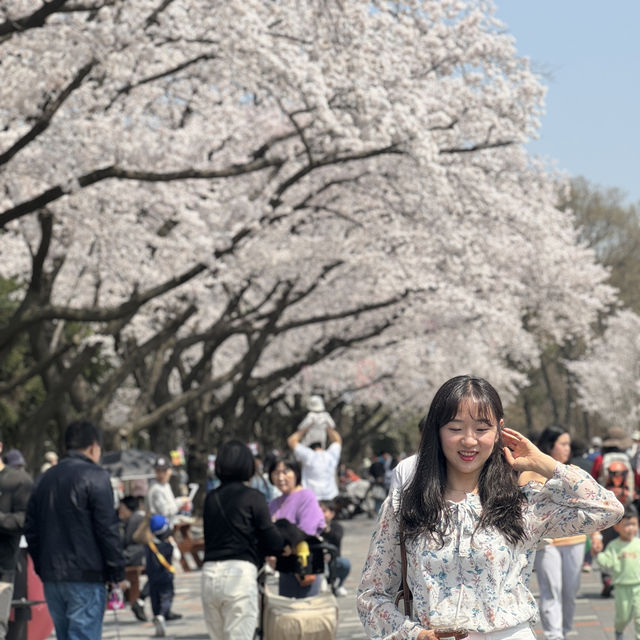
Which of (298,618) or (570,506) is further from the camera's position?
(298,618)

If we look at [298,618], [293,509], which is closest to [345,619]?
[293,509]

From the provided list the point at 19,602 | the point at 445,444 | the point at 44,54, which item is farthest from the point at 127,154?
the point at 445,444

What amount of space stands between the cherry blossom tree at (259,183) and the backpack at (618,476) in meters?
5.26

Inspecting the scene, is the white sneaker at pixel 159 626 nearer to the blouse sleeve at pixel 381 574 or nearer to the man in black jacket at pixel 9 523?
the man in black jacket at pixel 9 523

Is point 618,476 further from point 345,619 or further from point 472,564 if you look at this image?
point 472,564

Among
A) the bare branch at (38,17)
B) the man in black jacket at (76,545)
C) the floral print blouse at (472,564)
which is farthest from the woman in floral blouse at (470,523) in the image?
the bare branch at (38,17)

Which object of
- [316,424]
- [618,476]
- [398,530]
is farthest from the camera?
[316,424]

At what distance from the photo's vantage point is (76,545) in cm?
796

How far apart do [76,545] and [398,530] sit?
434 cm

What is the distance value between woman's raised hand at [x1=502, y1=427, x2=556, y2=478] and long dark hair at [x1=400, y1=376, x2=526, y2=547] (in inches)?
1.1

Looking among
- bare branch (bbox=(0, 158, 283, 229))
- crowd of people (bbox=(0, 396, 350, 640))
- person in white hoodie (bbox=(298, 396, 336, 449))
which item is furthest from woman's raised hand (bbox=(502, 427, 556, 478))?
bare branch (bbox=(0, 158, 283, 229))

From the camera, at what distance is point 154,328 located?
109 feet

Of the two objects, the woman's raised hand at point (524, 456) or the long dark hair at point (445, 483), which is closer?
the long dark hair at point (445, 483)

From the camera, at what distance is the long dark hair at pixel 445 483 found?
3910 mm
